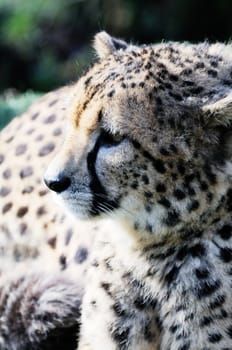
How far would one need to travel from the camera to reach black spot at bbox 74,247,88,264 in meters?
4.05

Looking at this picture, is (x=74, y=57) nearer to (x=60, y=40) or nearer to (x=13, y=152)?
(x=60, y=40)

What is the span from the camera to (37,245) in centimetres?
426

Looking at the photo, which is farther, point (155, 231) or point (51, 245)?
point (51, 245)

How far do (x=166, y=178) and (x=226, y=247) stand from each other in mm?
271

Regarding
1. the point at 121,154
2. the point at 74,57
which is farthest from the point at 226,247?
the point at 74,57

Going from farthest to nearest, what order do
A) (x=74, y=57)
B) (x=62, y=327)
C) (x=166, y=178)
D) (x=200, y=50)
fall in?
(x=74, y=57) < (x=62, y=327) < (x=200, y=50) < (x=166, y=178)

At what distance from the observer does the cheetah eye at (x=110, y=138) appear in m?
3.27

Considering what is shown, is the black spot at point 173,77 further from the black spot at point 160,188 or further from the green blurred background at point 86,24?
the green blurred background at point 86,24

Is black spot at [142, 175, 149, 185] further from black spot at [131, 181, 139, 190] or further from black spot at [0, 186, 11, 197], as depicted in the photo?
black spot at [0, 186, 11, 197]

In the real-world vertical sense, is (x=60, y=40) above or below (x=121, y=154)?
above

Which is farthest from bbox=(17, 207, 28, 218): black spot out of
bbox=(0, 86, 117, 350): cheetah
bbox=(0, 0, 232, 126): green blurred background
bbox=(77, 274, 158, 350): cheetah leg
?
bbox=(0, 0, 232, 126): green blurred background

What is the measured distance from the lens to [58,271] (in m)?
4.11

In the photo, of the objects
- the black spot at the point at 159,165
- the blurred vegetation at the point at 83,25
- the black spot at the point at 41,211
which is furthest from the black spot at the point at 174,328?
the blurred vegetation at the point at 83,25

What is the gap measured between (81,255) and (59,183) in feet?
2.67
